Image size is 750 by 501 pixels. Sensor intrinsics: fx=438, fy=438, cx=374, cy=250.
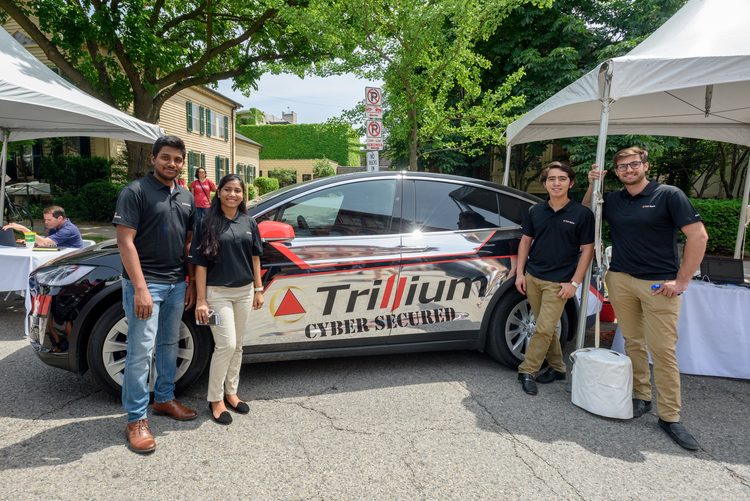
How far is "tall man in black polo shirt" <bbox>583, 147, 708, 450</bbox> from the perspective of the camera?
2787 mm

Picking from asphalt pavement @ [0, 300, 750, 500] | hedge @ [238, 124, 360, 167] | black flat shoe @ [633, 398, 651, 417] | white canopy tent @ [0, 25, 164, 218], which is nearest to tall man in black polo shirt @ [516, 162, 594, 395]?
A: asphalt pavement @ [0, 300, 750, 500]

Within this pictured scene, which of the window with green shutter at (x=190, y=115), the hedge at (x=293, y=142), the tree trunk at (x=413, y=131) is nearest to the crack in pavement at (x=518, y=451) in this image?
the tree trunk at (x=413, y=131)

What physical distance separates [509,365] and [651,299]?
126cm

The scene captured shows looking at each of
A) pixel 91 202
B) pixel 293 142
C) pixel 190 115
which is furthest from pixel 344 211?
pixel 293 142

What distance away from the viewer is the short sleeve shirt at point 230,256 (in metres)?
2.66

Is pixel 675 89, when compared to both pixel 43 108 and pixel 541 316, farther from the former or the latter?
pixel 43 108

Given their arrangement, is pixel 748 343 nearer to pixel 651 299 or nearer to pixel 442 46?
pixel 651 299

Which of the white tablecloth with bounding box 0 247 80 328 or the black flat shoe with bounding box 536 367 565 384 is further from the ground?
the white tablecloth with bounding box 0 247 80 328

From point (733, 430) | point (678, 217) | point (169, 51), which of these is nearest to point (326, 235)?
point (678, 217)

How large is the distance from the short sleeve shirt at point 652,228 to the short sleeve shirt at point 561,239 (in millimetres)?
235

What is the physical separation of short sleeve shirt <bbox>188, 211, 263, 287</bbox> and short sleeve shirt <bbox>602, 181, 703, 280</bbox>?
2549 mm

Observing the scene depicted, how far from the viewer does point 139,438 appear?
8.21 ft

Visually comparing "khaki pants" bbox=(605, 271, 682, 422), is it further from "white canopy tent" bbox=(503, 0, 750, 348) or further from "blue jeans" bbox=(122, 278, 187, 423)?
"blue jeans" bbox=(122, 278, 187, 423)

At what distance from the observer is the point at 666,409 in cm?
288
